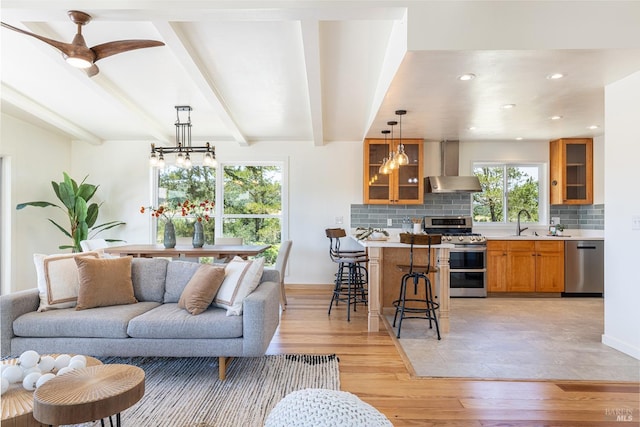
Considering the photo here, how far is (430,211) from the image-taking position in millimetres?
5609

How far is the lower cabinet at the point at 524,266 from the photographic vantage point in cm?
509

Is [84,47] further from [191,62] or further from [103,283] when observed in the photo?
[103,283]

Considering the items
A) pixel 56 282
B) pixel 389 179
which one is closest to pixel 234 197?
pixel 389 179

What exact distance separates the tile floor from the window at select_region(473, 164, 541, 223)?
1641 millimetres

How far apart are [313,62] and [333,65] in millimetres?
311

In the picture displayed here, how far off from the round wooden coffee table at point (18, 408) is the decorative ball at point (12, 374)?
35 mm

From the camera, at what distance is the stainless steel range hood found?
5340mm

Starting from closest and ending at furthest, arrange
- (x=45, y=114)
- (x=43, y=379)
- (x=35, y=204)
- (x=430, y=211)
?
(x=43, y=379)
(x=45, y=114)
(x=35, y=204)
(x=430, y=211)

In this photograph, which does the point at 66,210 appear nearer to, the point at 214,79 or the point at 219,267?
the point at 214,79

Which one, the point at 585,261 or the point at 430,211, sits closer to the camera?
the point at 585,261

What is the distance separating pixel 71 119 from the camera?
4965 mm

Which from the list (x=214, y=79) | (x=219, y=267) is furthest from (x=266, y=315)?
(x=214, y=79)

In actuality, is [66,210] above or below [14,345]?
above

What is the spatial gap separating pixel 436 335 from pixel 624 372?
1403 mm
